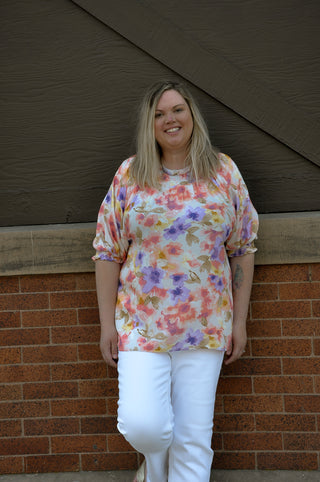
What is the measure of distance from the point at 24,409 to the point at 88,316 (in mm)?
686

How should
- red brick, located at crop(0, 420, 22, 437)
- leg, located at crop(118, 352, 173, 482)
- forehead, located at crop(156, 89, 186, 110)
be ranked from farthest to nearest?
red brick, located at crop(0, 420, 22, 437)
forehead, located at crop(156, 89, 186, 110)
leg, located at crop(118, 352, 173, 482)

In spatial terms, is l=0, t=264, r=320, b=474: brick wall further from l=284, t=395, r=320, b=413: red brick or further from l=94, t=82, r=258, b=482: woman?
l=94, t=82, r=258, b=482: woman

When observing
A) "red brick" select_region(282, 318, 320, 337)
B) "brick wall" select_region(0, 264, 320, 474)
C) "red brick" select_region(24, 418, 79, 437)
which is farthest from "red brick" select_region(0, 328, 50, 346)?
"red brick" select_region(282, 318, 320, 337)

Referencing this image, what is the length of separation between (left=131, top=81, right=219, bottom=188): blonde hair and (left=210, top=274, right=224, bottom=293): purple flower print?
486 mm

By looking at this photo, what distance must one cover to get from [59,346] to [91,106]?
142cm

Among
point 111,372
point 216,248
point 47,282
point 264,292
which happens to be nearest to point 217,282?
point 216,248

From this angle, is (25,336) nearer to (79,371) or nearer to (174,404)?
(79,371)

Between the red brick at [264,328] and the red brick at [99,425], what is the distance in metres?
0.97

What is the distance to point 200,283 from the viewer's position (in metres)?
2.78

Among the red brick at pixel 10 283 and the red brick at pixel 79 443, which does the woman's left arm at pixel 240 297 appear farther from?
the red brick at pixel 10 283

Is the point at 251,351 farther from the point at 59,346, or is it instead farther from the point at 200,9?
the point at 200,9

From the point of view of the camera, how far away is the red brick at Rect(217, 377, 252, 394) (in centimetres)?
332

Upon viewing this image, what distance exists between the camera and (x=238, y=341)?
3.01 m

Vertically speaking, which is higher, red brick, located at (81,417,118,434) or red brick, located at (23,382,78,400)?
red brick, located at (23,382,78,400)
